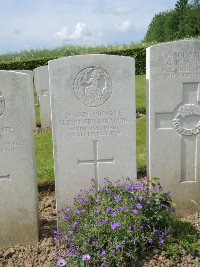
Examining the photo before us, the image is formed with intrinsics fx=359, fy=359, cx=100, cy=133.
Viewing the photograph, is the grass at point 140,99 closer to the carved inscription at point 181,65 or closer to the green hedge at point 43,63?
the green hedge at point 43,63

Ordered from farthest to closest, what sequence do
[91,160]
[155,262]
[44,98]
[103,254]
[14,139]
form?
[44,98]
[91,160]
[14,139]
[155,262]
[103,254]

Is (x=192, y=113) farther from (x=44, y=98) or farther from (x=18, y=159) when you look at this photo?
(x=44, y=98)

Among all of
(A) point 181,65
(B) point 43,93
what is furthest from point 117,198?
(B) point 43,93

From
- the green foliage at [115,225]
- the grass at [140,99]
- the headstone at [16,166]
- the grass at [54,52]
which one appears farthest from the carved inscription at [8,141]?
the grass at [54,52]

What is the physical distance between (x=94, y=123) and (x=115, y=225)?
1.20 m

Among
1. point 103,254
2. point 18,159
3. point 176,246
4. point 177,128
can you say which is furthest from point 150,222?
point 18,159

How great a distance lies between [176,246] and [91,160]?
1306 mm

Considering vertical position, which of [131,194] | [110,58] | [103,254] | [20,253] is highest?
[110,58]

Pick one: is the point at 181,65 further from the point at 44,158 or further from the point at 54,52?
the point at 54,52

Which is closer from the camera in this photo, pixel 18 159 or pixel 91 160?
pixel 18 159

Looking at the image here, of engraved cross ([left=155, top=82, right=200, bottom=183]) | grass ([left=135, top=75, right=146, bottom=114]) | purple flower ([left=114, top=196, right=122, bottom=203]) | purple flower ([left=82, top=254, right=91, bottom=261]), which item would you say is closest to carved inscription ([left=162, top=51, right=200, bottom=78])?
engraved cross ([left=155, top=82, right=200, bottom=183])

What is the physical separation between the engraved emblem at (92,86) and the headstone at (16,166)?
0.57 metres

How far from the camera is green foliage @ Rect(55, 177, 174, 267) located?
3.32 m

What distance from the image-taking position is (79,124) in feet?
13.0
